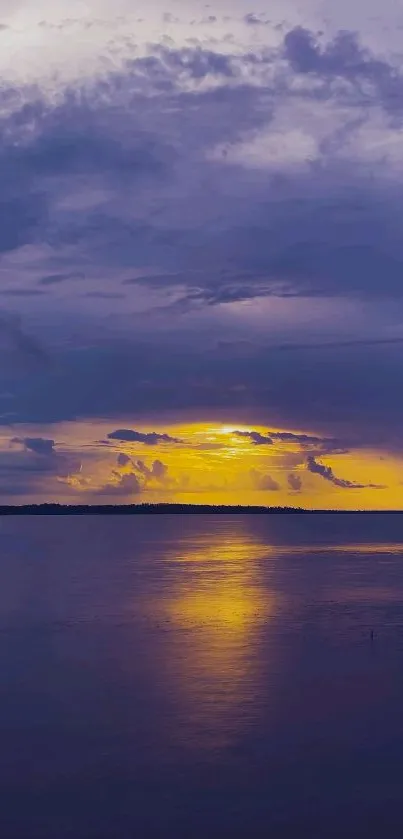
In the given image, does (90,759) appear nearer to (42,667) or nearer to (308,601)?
(42,667)

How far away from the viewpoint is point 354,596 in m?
58.1

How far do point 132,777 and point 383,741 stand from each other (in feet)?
22.8

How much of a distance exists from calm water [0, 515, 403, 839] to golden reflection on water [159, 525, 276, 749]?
0.32ft

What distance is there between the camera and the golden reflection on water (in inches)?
1012

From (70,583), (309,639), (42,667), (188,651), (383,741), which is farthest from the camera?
(70,583)

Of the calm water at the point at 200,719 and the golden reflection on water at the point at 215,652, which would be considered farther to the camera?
the golden reflection on water at the point at 215,652

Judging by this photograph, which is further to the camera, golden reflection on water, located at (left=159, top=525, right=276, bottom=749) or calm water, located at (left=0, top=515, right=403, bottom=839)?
golden reflection on water, located at (left=159, top=525, right=276, bottom=749)

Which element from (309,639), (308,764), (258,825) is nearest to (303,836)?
(258,825)

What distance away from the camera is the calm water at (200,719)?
19.3 metres

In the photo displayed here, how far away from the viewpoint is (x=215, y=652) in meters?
36.3

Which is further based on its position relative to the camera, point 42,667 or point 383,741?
point 42,667

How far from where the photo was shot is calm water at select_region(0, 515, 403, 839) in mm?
19344

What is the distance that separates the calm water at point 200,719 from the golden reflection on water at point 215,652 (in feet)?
0.32

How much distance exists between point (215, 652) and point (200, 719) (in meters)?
10.4
